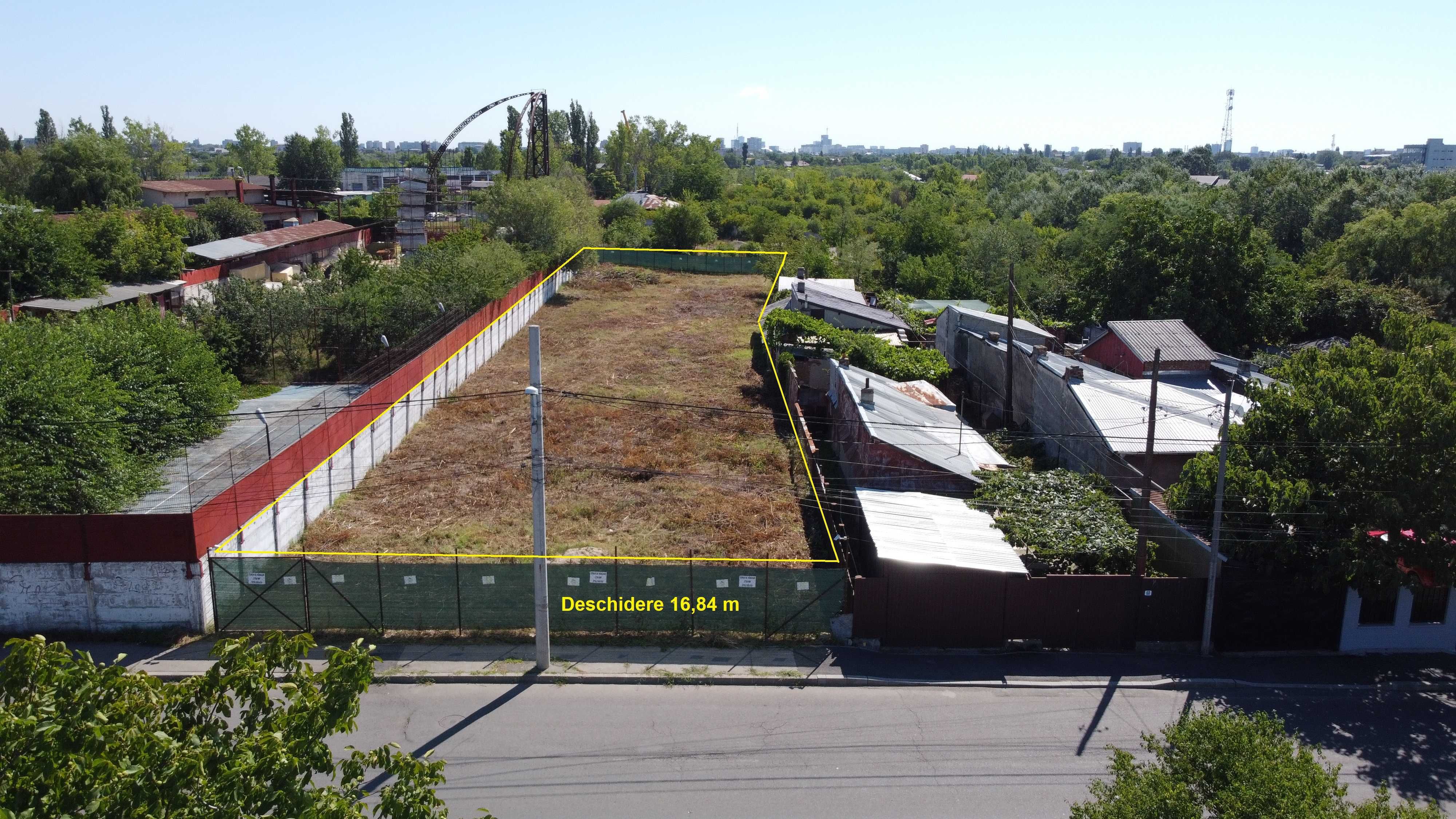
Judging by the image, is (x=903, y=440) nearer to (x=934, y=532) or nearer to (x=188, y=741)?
(x=934, y=532)

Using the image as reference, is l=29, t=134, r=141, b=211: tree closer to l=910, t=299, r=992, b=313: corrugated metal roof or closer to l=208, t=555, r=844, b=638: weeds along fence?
l=910, t=299, r=992, b=313: corrugated metal roof

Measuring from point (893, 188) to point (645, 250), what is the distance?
194 feet

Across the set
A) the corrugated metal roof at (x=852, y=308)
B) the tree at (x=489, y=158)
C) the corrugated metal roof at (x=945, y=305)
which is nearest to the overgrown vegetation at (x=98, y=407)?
the corrugated metal roof at (x=852, y=308)

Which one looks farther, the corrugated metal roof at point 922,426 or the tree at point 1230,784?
the corrugated metal roof at point 922,426

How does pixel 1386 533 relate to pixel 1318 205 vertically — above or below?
below

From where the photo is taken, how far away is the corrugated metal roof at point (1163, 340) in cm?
2777

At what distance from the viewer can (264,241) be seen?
55000 mm

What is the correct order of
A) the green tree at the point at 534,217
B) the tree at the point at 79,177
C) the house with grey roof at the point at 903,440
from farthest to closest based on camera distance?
the tree at the point at 79,177 < the green tree at the point at 534,217 < the house with grey roof at the point at 903,440

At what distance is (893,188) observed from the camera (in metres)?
118

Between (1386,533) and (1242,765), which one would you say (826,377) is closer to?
(1386,533)

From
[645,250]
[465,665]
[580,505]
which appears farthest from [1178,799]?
[645,250]

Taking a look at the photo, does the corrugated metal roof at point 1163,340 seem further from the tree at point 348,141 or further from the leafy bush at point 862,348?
the tree at point 348,141

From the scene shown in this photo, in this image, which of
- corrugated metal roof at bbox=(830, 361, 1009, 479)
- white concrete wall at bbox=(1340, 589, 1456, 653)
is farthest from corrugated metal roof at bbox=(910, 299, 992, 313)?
white concrete wall at bbox=(1340, 589, 1456, 653)

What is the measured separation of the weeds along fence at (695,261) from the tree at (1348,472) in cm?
A: 4897
